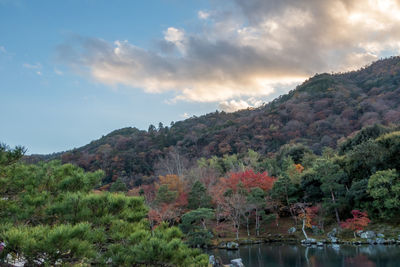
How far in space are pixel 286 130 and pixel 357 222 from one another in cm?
3907

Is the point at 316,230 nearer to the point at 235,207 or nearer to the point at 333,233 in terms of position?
the point at 333,233

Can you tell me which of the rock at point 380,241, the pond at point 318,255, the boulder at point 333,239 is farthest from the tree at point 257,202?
the rock at point 380,241

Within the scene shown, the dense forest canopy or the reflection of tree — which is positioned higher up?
the dense forest canopy

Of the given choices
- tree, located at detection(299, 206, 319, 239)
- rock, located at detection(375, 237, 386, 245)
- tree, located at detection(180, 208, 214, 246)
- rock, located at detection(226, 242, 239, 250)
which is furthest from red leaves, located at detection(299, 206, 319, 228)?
tree, located at detection(180, 208, 214, 246)

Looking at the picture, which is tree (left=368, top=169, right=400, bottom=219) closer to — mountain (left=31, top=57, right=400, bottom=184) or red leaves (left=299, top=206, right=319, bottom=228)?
red leaves (left=299, top=206, right=319, bottom=228)

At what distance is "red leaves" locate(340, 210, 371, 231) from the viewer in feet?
62.4

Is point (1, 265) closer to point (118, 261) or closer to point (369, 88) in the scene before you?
point (118, 261)

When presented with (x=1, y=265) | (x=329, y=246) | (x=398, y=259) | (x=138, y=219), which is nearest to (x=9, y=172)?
(x=1, y=265)

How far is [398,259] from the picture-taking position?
13.3 meters

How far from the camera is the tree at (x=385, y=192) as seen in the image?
18312mm

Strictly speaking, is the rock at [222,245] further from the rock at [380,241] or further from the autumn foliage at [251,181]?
the rock at [380,241]

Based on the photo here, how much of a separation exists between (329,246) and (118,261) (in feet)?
60.8

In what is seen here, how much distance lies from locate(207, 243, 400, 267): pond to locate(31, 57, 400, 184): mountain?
29.5 m

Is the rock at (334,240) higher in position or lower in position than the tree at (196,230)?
lower
